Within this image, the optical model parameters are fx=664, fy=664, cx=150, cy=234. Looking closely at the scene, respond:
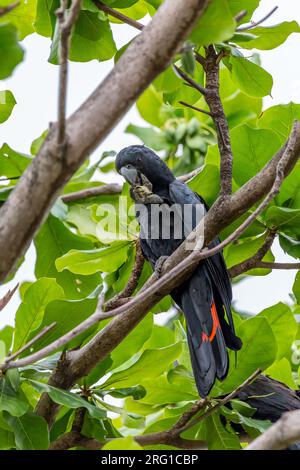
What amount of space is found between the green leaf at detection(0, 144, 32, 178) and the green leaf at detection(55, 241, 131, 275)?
48cm

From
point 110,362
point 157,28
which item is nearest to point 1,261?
point 157,28

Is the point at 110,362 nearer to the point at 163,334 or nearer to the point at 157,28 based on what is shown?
the point at 163,334

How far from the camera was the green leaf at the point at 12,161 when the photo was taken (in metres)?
2.54

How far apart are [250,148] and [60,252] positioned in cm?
85

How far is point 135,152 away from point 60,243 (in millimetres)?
583

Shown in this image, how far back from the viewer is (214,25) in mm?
1332

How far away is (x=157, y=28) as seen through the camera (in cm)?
117

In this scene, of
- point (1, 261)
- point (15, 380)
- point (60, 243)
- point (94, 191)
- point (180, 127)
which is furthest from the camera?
point (180, 127)

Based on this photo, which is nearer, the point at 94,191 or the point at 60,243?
the point at 60,243

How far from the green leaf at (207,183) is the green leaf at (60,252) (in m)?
0.49

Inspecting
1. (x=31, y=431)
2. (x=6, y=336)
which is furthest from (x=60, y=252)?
(x=31, y=431)

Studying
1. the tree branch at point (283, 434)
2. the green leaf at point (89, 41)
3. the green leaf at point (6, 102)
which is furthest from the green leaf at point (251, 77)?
the tree branch at point (283, 434)

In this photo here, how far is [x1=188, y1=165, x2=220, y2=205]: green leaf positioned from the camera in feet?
7.51

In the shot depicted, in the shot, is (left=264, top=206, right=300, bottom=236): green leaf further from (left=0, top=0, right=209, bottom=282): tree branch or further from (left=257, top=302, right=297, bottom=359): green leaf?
(left=0, top=0, right=209, bottom=282): tree branch
